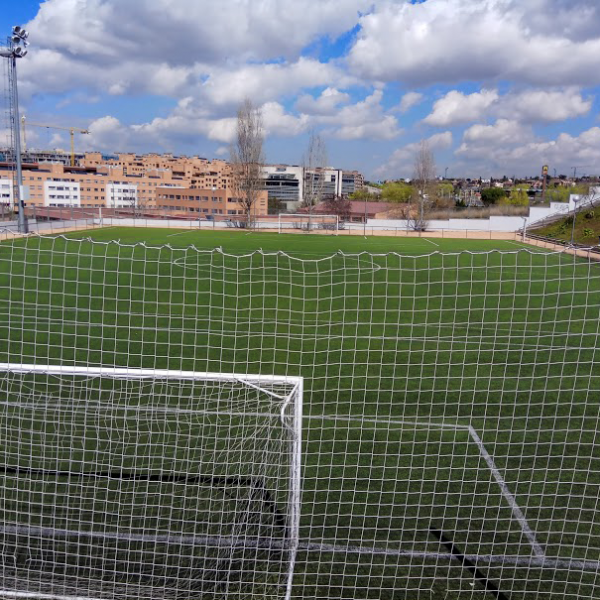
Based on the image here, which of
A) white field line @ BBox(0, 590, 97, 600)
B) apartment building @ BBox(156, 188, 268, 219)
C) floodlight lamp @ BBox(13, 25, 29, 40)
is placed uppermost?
floodlight lamp @ BBox(13, 25, 29, 40)

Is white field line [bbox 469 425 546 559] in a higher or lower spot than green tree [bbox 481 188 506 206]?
lower

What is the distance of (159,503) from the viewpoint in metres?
4.27

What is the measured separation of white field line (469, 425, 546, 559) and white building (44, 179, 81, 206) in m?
93.4

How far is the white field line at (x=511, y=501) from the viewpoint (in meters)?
3.91

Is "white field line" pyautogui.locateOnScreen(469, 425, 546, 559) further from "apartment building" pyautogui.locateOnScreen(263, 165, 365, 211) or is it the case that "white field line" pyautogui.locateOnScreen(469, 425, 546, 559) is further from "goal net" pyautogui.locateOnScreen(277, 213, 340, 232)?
"apartment building" pyautogui.locateOnScreen(263, 165, 365, 211)

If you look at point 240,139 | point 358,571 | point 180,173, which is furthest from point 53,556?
point 180,173

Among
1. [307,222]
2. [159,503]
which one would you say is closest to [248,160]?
[307,222]

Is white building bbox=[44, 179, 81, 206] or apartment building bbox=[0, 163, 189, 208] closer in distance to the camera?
apartment building bbox=[0, 163, 189, 208]

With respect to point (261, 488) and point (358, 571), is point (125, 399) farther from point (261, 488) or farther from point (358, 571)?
point (358, 571)

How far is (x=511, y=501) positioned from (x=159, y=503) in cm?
259

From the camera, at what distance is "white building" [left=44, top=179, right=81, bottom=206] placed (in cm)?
9038

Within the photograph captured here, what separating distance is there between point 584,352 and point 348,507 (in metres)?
6.84

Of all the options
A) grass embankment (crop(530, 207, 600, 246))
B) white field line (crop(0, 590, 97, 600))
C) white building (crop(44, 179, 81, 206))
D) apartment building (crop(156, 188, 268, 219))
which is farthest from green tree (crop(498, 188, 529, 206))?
white field line (crop(0, 590, 97, 600))

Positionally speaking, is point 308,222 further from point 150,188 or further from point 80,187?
point 150,188
